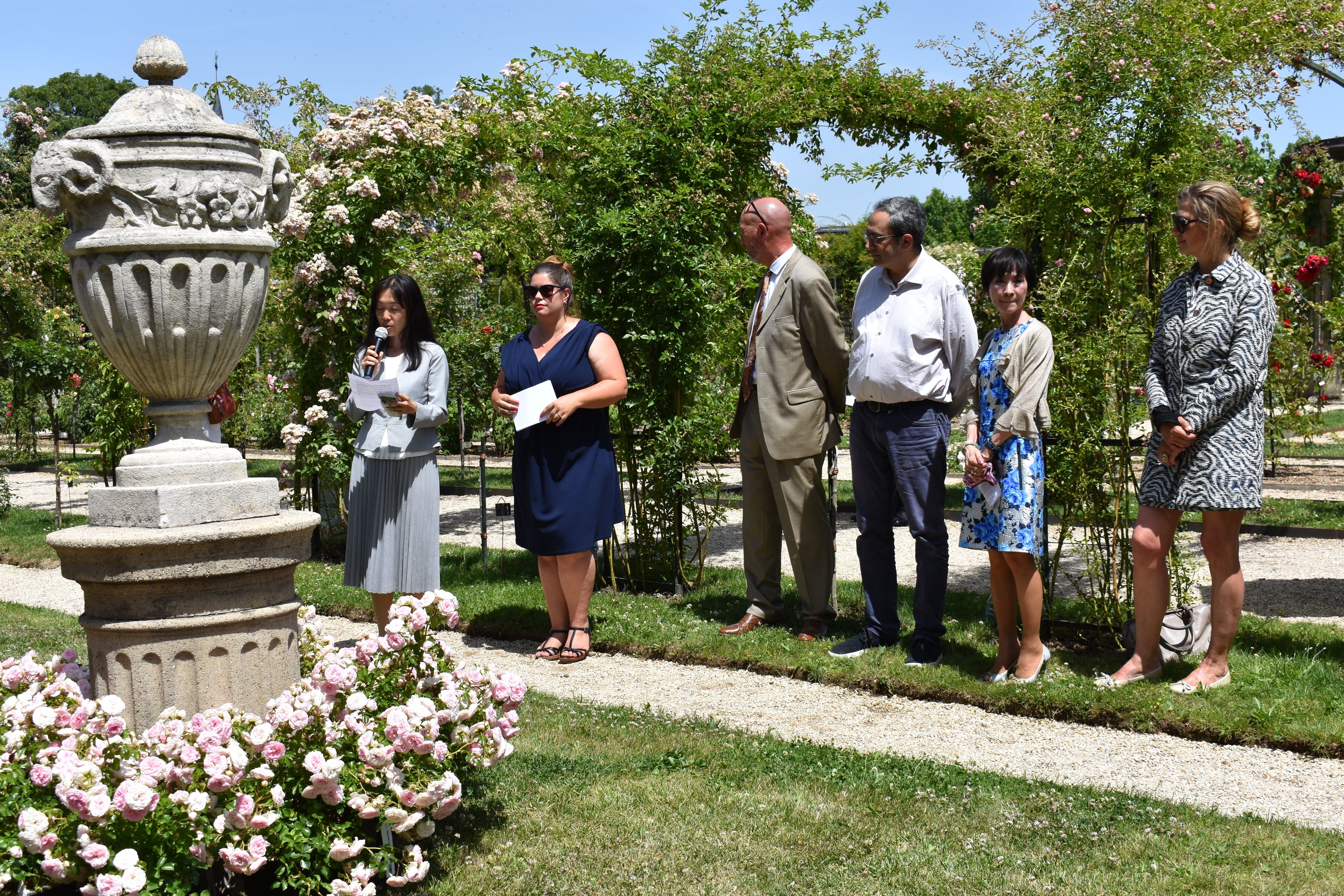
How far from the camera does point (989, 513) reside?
4984 mm

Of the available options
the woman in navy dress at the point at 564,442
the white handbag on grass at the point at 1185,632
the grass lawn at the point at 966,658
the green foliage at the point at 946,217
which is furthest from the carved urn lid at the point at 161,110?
the green foliage at the point at 946,217

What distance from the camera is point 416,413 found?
5582 millimetres

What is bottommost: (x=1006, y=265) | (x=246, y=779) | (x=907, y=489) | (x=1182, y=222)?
(x=246, y=779)

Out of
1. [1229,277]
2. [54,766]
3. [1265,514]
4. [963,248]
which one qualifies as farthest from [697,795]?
[963,248]

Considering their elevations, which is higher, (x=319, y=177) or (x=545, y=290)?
(x=319, y=177)

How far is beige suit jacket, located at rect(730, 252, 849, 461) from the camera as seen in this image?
5.86 m

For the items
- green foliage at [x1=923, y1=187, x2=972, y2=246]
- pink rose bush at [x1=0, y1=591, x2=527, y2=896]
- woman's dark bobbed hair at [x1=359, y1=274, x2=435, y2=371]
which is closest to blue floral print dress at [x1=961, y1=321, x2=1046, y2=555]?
pink rose bush at [x1=0, y1=591, x2=527, y2=896]

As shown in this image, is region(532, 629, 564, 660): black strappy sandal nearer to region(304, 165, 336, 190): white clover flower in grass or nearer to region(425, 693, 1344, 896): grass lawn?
region(425, 693, 1344, 896): grass lawn

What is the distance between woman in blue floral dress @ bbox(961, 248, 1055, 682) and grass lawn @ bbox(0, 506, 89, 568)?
7178 mm

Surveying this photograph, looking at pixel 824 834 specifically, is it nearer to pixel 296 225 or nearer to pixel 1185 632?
pixel 1185 632

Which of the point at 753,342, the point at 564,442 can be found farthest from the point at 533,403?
the point at 753,342

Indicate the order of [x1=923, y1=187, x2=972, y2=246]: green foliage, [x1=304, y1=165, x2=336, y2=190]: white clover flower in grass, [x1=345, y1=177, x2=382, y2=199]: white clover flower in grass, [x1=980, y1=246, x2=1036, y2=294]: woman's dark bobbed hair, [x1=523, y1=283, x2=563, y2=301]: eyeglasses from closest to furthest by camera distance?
[x1=980, y1=246, x2=1036, y2=294]: woman's dark bobbed hair → [x1=523, y1=283, x2=563, y2=301]: eyeglasses → [x1=345, y1=177, x2=382, y2=199]: white clover flower in grass → [x1=304, y1=165, x2=336, y2=190]: white clover flower in grass → [x1=923, y1=187, x2=972, y2=246]: green foliage

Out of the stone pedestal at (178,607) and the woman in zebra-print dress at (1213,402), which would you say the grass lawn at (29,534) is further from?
the woman in zebra-print dress at (1213,402)

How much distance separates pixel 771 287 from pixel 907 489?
1.41 m
